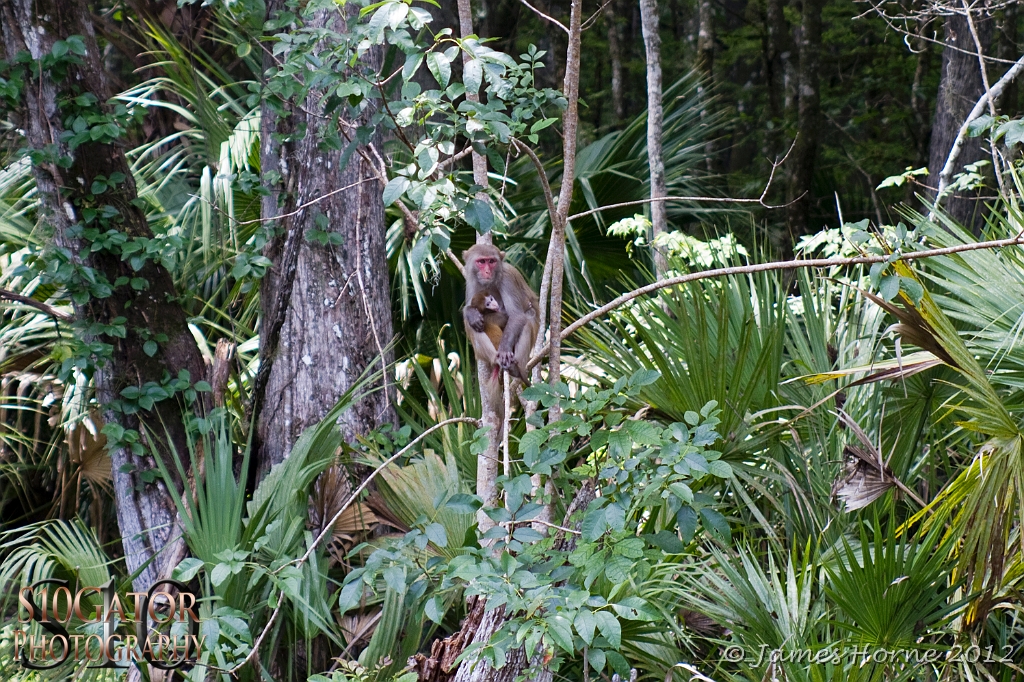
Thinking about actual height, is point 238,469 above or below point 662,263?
below

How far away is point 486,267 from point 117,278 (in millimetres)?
1544

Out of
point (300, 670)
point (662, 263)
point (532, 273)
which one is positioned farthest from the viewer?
point (532, 273)

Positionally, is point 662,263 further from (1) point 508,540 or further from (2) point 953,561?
(1) point 508,540

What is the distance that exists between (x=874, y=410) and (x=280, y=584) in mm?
2166

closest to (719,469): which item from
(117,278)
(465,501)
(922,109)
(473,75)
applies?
(465,501)

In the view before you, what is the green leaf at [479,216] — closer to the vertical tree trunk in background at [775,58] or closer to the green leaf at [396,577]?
the green leaf at [396,577]

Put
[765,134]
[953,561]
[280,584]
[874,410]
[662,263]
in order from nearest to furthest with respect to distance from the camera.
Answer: [280,584], [953,561], [874,410], [662,263], [765,134]

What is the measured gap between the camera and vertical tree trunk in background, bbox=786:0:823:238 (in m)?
8.15

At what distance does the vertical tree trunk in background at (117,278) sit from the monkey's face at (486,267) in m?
1.33

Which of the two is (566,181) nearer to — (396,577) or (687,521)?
(687,521)

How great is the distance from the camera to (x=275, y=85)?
3.09m

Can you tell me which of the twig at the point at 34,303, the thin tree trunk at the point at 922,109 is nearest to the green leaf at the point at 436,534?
the twig at the point at 34,303

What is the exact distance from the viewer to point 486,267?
3.69m

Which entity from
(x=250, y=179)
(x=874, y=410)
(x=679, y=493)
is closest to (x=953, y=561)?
(x=874, y=410)
